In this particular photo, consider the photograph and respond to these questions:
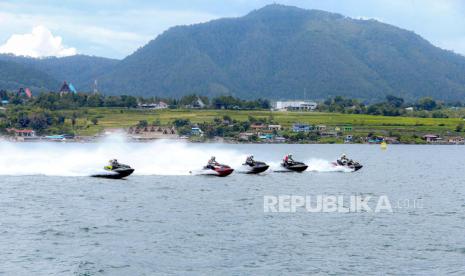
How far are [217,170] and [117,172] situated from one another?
1068 centimetres

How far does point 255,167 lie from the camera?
85.1 m

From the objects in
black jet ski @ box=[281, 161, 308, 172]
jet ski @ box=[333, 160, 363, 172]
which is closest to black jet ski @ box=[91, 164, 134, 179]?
black jet ski @ box=[281, 161, 308, 172]

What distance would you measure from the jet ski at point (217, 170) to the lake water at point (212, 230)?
2.88ft

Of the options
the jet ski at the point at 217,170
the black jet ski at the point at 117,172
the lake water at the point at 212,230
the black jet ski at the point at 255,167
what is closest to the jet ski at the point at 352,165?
the lake water at the point at 212,230

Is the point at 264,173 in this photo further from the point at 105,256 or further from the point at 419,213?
the point at 105,256

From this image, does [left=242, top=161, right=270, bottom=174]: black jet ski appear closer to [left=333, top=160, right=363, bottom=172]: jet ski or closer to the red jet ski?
the red jet ski

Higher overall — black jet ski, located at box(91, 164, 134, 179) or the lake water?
black jet ski, located at box(91, 164, 134, 179)

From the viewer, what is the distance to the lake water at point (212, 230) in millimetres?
40219

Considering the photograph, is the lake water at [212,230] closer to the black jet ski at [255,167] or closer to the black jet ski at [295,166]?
the black jet ski at [255,167]

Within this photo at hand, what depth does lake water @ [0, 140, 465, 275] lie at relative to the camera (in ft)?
132

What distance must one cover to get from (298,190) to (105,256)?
115 feet

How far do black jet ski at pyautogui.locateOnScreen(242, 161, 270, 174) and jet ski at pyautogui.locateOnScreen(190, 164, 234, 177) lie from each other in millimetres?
4301

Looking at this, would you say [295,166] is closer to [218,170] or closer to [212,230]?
[218,170]

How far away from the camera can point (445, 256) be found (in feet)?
141
